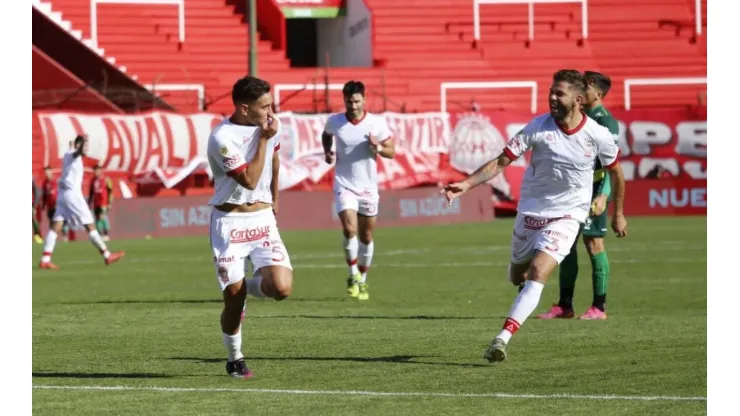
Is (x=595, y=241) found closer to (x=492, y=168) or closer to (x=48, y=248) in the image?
(x=492, y=168)

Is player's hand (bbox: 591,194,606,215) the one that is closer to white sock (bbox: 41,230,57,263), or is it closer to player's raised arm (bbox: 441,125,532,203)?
player's raised arm (bbox: 441,125,532,203)

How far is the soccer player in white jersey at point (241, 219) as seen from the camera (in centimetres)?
959

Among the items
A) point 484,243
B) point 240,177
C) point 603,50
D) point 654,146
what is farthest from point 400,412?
point 603,50

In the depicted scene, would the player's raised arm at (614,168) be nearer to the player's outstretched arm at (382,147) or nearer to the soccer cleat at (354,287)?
the player's outstretched arm at (382,147)

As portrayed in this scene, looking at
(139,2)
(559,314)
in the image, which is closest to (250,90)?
(559,314)

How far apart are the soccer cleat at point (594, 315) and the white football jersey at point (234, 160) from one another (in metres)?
4.89

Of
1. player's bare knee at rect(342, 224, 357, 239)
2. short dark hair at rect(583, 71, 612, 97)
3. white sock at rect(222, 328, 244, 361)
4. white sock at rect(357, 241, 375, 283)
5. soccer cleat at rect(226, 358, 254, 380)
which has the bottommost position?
soccer cleat at rect(226, 358, 254, 380)

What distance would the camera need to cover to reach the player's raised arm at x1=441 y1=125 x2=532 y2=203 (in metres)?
10.0

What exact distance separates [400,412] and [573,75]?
347 centimetres

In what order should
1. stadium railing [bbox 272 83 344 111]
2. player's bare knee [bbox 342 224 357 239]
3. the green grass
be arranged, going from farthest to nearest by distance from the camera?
stadium railing [bbox 272 83 344 111]
player's bare knee [bbox 342 224 357 239]
the green grass

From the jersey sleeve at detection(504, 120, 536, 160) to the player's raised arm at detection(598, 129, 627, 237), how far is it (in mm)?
548

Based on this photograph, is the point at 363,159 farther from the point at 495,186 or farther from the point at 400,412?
the point at 495,186

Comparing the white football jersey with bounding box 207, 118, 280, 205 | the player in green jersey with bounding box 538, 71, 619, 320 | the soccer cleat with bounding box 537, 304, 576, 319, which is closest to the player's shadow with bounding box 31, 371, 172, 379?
the white football jersey with bounding box 207, 118, 280, 205

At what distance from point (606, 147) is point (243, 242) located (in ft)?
9.96
